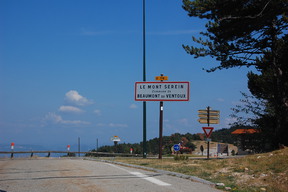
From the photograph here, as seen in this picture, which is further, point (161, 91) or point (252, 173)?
point (161, 91)

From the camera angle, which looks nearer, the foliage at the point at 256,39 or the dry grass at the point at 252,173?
the dry grass at the point at 252,173

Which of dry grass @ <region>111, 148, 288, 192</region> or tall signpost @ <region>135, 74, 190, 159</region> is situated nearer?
dry grass @ <region>111, 148, 288, 192</region>

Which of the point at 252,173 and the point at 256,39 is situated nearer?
the point at 252,173

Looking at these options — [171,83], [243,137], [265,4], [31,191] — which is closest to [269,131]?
[243,137]

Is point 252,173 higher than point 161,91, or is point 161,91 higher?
point 161,91

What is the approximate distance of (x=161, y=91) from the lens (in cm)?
2083

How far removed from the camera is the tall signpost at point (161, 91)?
20.5 meters

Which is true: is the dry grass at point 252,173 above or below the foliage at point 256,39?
below

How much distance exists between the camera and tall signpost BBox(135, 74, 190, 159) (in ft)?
67.3

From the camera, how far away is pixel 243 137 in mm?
26438

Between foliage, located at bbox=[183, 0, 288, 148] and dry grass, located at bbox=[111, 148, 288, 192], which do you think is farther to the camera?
foliage, located at bbox=[183, 0, 288, 148]

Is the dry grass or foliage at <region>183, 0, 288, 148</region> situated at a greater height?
foliage at <region>183, 0, 288, 148</region>

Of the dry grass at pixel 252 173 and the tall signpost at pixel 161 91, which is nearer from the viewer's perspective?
the dry grass at pixel 252 173

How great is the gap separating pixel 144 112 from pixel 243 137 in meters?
8.02
